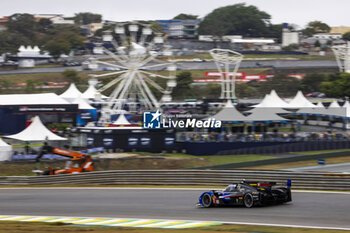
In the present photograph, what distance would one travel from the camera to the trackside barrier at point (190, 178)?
17.5 metres

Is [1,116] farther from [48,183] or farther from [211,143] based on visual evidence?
[48,183]

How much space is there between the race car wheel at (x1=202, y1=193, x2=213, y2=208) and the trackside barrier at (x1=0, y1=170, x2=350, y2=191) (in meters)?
2.79

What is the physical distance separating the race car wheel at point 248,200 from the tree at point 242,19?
137182mm

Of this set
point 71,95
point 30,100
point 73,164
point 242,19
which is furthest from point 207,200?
point 242,19

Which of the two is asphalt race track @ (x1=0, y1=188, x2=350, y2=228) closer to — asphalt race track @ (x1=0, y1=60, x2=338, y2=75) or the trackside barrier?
the trackside barrier

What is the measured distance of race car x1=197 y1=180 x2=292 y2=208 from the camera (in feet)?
48.2

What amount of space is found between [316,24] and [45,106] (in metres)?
132

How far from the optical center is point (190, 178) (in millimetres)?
19750

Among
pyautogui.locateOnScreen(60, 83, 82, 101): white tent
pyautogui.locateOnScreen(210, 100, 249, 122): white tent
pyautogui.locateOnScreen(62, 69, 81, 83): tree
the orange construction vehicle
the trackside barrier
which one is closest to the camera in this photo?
the trackside barrier

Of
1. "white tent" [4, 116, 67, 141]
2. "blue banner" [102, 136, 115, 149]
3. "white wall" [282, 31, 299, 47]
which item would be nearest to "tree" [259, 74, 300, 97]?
"blue banner" [102, 136, 115, 149]

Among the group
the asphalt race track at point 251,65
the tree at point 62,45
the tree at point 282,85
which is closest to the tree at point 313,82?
the tree at point 282,85

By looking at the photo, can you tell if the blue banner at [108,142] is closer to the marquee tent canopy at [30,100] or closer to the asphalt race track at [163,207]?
the asphalt race track at [163,207]

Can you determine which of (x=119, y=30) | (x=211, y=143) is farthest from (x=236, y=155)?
(x=119, y=30)

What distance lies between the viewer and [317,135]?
111 feet
